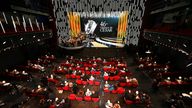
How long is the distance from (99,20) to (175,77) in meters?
18.8

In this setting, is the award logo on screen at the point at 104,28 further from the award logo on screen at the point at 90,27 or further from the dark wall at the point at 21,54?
the dark wall at the point at 21,54

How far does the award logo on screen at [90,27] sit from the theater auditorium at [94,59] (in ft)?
0.67

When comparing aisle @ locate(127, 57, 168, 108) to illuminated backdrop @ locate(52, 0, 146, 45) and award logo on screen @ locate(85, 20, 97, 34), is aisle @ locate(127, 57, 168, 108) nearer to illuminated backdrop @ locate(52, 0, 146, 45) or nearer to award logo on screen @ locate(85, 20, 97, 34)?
illuminated backdrop @ locate(52, 0, 146, 45)

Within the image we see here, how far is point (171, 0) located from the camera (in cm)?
1486

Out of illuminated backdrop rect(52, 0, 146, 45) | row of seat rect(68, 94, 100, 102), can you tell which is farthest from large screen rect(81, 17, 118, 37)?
row of seat rect(68, 94, 100, 102)

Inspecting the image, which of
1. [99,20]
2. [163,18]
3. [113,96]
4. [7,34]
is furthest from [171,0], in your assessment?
[7,34]

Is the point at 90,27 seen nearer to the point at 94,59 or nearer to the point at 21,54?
the point at 94,59

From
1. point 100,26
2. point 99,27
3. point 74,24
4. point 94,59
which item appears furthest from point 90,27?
point 94,59

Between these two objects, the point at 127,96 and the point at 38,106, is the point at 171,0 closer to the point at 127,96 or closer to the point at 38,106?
the point at 127,96

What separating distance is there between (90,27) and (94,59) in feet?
41.5

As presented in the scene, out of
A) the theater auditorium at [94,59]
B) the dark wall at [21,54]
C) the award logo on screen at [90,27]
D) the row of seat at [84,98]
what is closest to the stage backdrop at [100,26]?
the award logo on screen at [90,27]

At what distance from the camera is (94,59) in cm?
1695

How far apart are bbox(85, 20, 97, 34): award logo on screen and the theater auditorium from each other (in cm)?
20

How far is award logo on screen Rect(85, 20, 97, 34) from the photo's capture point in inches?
1093
